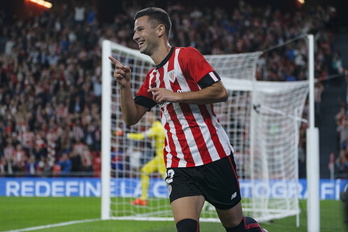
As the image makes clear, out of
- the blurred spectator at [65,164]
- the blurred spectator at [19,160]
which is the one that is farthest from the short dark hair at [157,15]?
the blurred spectator at [19,160]

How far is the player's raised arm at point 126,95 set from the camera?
4668 millimetres

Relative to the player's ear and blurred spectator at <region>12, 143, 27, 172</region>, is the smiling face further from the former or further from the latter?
blurred spectator at <region>12, 143, 27, 172</region>

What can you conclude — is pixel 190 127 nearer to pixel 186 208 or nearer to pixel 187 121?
pixel 187 121

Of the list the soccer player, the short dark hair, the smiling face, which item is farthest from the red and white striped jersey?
the short dark hair

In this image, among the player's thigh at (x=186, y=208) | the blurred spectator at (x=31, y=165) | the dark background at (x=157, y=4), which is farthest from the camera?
the dark background at (x=157, y=4)

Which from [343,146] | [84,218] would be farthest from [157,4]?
[84,218]

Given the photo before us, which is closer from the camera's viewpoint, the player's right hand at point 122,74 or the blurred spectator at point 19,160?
the player's right hand at point 122,74

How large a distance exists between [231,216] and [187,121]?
27.2 inches

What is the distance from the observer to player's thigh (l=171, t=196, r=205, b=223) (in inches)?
179

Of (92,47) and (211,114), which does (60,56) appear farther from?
(211,114)

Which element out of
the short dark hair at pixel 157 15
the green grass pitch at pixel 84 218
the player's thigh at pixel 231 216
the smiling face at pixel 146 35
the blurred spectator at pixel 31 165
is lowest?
the green grass pitch at pixel 84 218

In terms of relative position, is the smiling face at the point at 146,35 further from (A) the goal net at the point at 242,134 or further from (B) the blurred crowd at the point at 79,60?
(B) the blurred crowd at the point at 79,60

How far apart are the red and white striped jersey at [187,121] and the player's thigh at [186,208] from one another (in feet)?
0.80

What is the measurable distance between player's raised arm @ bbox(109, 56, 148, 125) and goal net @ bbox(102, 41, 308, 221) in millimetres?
4914
